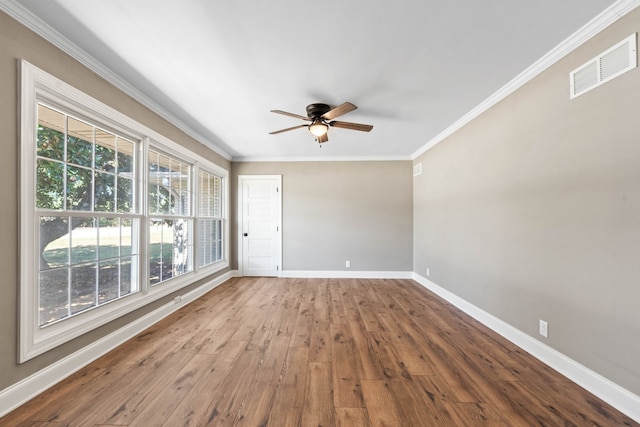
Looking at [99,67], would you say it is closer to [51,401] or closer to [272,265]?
[51,401]

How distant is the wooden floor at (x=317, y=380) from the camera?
56.7 inches

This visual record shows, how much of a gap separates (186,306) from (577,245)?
405 cm

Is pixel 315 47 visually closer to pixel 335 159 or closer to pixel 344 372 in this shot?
pixel 344 372

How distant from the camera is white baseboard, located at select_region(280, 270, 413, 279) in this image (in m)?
4.83

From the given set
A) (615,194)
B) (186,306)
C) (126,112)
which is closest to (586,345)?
(615,194)

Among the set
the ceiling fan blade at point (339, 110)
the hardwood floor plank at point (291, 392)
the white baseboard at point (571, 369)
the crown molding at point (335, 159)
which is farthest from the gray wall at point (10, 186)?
A: the white baseboard at point (571, 369)

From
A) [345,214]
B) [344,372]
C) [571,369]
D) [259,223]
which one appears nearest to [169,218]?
[259,223]

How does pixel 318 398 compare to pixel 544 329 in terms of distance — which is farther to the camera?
pixel 544 329

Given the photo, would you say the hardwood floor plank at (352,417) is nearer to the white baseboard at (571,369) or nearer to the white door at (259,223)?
the white baseboard at (571,369)

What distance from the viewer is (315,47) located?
182cm

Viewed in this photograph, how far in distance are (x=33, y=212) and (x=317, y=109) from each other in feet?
7.82

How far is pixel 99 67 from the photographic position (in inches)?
79.9

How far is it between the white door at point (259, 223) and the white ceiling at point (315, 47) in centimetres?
214

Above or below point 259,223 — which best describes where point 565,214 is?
above
